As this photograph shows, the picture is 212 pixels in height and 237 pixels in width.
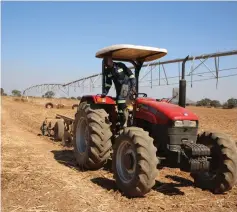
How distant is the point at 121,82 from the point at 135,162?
7.35ft

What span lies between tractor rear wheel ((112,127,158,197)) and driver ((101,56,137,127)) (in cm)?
108

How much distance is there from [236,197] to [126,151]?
6.09 ft

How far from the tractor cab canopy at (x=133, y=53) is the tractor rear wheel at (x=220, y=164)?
198cm

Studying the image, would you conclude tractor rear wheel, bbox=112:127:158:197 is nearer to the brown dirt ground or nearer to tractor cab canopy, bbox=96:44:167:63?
the brown dirt ground

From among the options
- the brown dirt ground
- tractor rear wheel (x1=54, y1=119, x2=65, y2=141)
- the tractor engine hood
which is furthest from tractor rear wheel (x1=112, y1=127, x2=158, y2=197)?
tractor rear wheel (x1=54, y1=119, x2=65, y2=141)

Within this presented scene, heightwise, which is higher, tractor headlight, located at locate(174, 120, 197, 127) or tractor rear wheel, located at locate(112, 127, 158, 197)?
tractor headlight, located at locate(174, 120, 197, 127)

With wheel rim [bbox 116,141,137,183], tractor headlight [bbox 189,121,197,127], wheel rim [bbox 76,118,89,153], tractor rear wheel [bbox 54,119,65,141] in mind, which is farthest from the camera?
tractor rear wheel [bbox 54,119,65,141]

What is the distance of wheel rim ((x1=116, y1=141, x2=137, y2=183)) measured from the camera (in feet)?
16.3

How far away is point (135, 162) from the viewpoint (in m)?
4.70

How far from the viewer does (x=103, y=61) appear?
21.8ft

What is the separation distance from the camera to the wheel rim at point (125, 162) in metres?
4.96

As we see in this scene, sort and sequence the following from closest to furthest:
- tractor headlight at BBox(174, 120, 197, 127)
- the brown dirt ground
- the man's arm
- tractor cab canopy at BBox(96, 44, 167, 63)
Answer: the brown dirt ground → tractor headlight at BBox(174, 120, 197, 127) → tractor cab canopy at BBox(96, 44, 167, 63) → the man's arm

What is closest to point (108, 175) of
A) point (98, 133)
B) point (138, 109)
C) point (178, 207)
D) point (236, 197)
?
point (98, 133)

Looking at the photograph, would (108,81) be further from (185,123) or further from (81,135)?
(185,123)
